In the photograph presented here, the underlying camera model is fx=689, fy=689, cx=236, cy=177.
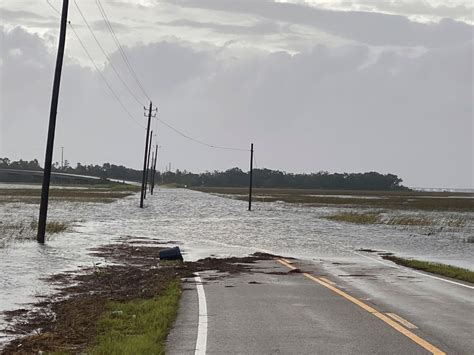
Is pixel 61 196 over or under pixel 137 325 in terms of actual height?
under

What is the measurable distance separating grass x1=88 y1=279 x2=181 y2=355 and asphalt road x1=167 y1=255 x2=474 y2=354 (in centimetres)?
21

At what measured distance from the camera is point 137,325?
32.9 feet

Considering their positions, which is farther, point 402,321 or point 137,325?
point 402,321

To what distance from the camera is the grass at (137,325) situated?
8.32 meters

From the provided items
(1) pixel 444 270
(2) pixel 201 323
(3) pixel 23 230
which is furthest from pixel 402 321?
(3) pixel 23 230

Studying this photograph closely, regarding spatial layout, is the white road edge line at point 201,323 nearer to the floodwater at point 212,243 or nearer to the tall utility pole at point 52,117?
the floodwater at point 212,243

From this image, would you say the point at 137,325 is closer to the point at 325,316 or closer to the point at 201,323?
the point at 201,323

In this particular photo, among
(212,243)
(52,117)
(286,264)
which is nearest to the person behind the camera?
(286,264)

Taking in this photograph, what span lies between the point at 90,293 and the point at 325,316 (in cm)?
523

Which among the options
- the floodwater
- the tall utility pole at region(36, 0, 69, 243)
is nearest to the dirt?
the floodwater

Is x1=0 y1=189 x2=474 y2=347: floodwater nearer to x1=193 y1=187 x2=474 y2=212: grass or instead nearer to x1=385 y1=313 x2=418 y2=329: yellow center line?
x1=385 y1=313 x2=418 y2=329: yellow center line

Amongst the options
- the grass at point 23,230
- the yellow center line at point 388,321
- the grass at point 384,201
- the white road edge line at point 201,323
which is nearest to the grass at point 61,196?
the grass at point 384,201

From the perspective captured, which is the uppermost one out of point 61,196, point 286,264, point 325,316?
point 325,316

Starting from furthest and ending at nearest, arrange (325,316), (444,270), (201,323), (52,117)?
(52,117)
(444,270)
(325,316)
(201,323)
